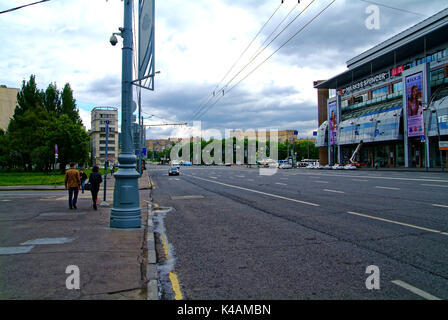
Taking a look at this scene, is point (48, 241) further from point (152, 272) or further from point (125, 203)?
point (152, 272)

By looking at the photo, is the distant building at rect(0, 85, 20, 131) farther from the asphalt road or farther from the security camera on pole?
the asphalt road

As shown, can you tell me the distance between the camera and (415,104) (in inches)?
1921

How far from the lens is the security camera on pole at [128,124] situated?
314 inches

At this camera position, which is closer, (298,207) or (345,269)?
(345,269)

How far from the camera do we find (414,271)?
460cm

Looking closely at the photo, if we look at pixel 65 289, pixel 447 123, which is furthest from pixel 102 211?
pixel 447 123

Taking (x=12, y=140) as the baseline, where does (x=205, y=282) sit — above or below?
below

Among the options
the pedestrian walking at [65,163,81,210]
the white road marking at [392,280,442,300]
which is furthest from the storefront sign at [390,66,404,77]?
the white road marking at [392,280,442,300]

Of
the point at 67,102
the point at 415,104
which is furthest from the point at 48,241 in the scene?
the point at 67,102

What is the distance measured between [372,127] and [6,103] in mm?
97748

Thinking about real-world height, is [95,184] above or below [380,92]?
below

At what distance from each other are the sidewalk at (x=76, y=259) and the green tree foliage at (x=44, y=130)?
4347 centimetres
